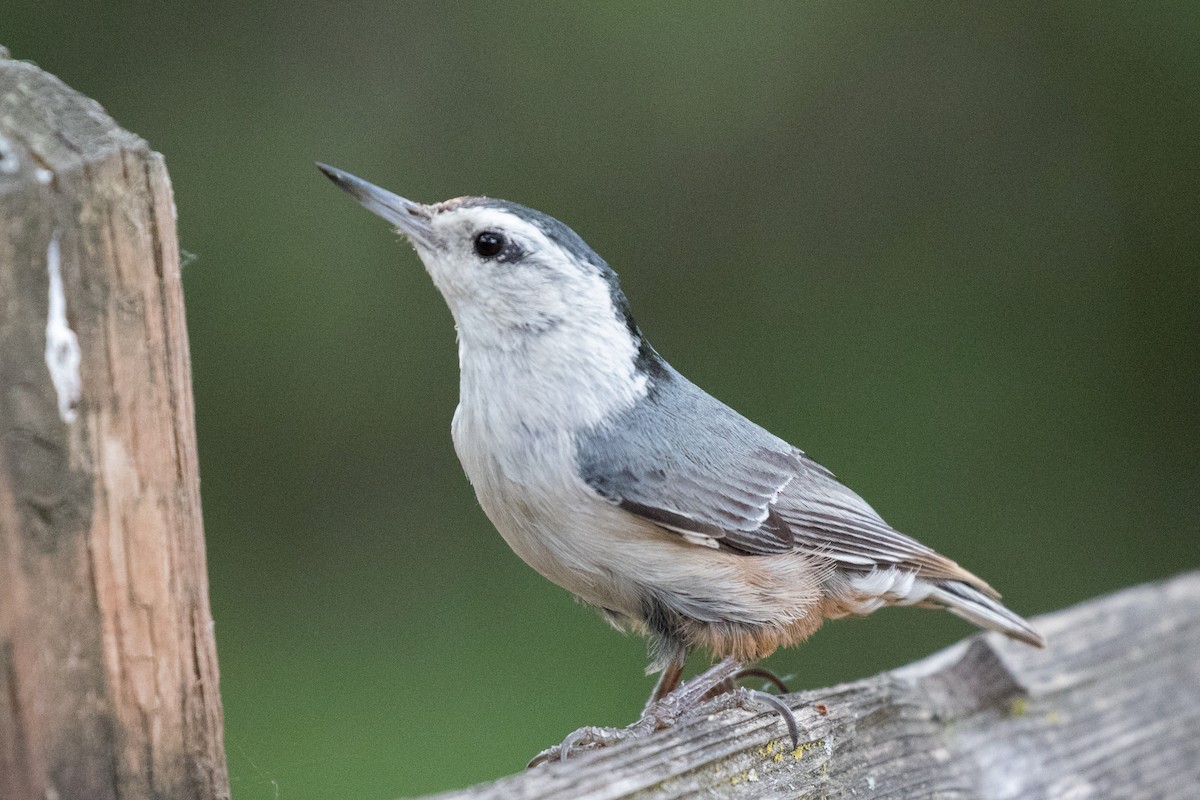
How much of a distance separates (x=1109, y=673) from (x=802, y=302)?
1.98m

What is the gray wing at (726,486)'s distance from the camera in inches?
75.7

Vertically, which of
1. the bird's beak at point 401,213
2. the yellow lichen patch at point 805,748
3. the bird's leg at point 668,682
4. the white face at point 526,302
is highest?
the bird's beak at point 401,213

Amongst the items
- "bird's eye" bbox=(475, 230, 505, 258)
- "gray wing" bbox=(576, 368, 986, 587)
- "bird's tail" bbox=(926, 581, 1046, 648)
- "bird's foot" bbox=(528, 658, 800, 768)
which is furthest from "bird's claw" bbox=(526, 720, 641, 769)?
"bird's tail" bbox=(926, 581, 1046, 648)

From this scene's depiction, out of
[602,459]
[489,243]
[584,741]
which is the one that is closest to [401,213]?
[489,243]

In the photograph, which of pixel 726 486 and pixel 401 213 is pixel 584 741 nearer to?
pixel 726 486

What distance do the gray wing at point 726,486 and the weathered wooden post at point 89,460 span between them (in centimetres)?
79

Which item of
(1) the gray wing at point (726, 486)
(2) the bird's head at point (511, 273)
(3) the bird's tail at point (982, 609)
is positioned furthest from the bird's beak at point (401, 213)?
(3) the bird's tail at point (982, 609)

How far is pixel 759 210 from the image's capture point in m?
4.25

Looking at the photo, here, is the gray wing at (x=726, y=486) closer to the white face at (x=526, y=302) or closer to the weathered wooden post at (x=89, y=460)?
the white face at (x=526, y=302)

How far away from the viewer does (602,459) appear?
1.90 m

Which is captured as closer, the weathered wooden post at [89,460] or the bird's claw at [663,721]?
the weathered wooden post at [89,460]

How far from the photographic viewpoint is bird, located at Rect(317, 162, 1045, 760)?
6.23ft

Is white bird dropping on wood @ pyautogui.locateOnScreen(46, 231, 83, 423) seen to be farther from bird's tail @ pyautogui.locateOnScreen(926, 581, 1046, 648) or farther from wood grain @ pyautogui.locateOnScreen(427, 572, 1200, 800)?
bird's tail @ pyautogui.locateOnScreen(926, 581, 1046, 648)

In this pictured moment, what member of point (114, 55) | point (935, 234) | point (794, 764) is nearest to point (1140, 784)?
point (794, 764)
